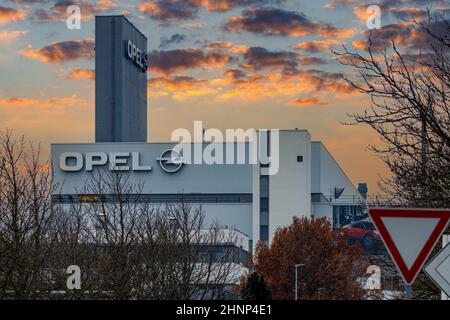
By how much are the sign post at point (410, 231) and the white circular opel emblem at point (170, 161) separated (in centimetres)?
7928

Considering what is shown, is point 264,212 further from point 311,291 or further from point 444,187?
point 444,187

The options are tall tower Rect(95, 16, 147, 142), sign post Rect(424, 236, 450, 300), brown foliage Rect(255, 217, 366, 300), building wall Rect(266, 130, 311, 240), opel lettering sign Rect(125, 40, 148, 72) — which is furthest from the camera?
opel lettering sign Rect(125, 40, 148, 72)

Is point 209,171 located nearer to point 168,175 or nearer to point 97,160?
point 168,175

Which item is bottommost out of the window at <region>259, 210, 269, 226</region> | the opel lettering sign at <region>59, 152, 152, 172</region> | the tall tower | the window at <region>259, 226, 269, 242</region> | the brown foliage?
the brown foliage

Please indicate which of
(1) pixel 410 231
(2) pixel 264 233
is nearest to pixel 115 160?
(2) pixel 264 233

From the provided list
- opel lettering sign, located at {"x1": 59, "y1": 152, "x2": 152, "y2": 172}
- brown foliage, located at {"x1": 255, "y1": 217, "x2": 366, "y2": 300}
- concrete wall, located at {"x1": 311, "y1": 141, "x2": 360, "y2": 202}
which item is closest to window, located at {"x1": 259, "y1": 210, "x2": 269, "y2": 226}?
concrete wall, located at {"x1": 311, "y1": 141, "x2": 360, "y2": 202}

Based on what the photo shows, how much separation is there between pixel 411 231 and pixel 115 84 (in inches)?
3390

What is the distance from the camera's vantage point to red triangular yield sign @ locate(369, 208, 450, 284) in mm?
9805

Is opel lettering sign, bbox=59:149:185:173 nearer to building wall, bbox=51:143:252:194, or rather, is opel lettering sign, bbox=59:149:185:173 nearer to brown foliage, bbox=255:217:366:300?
building wall, bbox=51:143:252:194

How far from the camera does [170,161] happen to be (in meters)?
89.8

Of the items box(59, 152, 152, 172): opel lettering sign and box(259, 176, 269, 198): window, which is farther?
box(59, 152, 152, 172): opel lettering sign

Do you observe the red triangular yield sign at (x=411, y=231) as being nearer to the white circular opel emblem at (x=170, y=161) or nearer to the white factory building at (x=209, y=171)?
the white factory building at (x=209, y=171)

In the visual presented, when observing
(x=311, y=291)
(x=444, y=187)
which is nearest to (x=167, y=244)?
(x=444, y=187)

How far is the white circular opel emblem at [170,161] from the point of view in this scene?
89188mm
